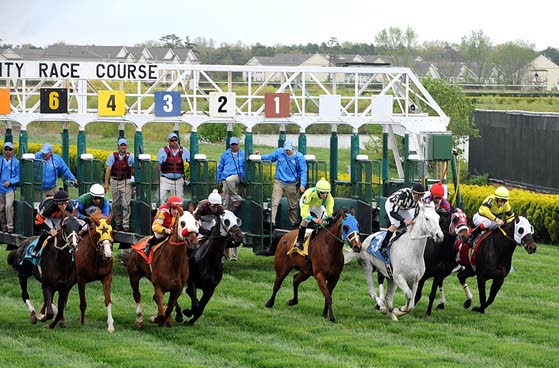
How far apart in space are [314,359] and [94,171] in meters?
7.22

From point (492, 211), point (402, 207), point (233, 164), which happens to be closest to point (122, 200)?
point (233, 164)

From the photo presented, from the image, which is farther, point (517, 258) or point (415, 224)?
point (517, 258)

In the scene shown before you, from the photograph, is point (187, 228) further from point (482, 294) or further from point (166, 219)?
point (482, 294)

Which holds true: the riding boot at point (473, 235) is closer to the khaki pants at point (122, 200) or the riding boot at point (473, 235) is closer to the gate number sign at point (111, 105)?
the khaki pants at point (122, 200)

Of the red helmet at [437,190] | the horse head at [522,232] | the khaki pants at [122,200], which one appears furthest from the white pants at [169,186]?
the horse head at [522,232]

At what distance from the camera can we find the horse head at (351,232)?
48.5 ft

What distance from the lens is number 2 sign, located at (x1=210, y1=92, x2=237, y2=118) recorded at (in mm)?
19672

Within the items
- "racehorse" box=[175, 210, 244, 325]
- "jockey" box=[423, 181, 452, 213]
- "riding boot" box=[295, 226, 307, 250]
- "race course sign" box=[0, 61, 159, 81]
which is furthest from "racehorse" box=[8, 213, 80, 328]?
"race course sign" box=[0, 61, 159, 81]

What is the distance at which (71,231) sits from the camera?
1376 cm

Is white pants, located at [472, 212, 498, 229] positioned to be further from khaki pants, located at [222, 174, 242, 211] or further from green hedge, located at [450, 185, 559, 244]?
green hedge, located at [450, 185, 559, 244]

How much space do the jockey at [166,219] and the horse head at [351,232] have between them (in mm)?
1971

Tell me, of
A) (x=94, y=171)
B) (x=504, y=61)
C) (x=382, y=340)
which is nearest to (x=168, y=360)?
(x=382, y=340)

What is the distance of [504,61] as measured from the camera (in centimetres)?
8694

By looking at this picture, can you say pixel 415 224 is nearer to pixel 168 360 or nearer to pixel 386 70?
pixel 168 360
